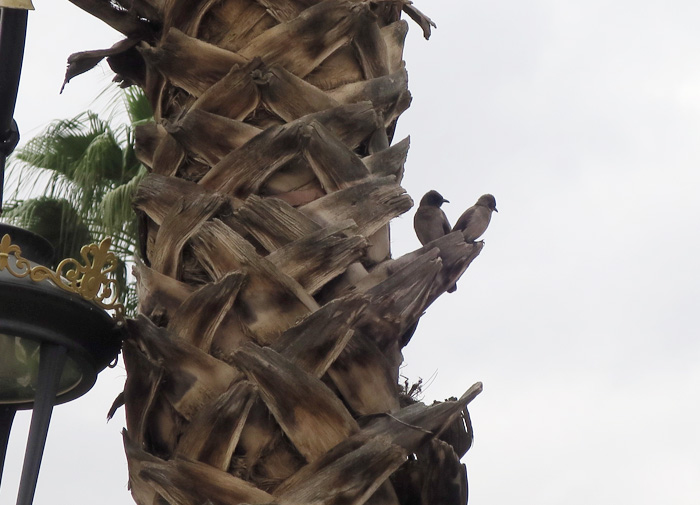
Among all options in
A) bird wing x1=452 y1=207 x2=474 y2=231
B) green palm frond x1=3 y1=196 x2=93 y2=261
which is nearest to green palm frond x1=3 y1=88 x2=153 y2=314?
green palm frond x1=3 y1=196 x2=93 y2=261

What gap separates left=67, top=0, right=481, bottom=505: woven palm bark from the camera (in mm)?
1372

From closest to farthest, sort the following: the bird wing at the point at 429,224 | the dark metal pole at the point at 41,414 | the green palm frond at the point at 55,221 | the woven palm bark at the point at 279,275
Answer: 1. the woven palm bark at the point at 279,275
2. the dark metal pole at the point at 41,414
3. the bird wing at the point at 429,224
4. the green palm frond at the point at 55,221

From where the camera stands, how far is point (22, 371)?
5.86ft

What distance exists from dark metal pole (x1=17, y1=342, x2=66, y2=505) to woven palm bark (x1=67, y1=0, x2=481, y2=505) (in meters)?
0.17

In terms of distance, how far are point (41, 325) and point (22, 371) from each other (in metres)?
0.16

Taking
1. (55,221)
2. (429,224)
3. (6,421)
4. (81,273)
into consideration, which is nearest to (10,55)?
(81,273)

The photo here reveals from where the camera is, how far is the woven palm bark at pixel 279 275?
54.0 inches

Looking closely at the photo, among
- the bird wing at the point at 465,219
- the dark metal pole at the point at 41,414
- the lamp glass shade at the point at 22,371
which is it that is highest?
the bird wing at the point at 465,219

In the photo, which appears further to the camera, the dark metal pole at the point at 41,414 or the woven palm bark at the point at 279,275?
the dark metal pole at the point at 41,414

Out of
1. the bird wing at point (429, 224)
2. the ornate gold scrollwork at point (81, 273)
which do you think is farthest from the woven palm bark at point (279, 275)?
the bird wing at point (429, 224)

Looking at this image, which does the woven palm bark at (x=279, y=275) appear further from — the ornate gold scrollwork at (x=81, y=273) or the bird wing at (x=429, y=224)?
the bird wing at (x=429, y=224)

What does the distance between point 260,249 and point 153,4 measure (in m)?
0.67

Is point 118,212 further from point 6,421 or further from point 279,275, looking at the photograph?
point 279,275

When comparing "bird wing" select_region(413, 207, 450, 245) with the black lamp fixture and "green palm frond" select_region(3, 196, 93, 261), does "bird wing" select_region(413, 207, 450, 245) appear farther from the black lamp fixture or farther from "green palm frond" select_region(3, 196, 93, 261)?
"green palm frond" select_region(3, 196, 93, 261)
